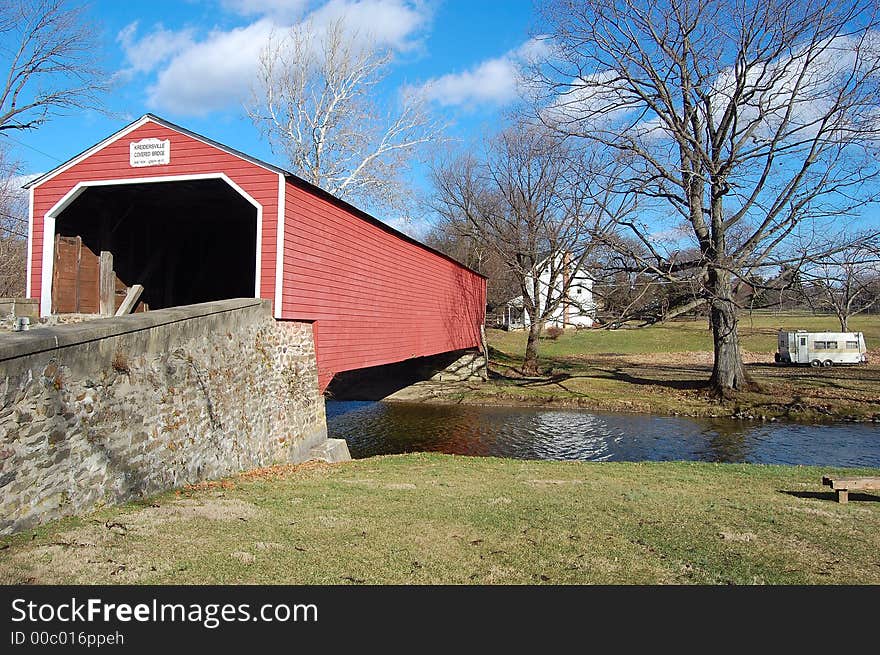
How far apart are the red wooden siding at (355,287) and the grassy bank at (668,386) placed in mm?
5111

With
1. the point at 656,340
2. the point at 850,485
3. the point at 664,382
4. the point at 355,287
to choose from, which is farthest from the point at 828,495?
the point at 656,340

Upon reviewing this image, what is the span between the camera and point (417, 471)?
9.51 m

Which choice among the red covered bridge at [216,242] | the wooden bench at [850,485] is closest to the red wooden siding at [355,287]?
the red covered bridge at [216,242]

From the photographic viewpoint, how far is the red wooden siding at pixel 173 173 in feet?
32.1

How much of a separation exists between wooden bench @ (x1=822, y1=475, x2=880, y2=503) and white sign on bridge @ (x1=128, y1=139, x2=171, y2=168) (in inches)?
409

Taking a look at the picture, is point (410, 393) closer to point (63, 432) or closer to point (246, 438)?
point (246, 438)

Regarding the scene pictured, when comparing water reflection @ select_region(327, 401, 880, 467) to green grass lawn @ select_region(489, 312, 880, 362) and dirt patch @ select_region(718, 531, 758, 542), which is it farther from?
green grass lawn @ select_region(489, 312, 880, 362)

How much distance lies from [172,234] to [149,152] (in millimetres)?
4393

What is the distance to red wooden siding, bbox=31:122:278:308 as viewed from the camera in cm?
977

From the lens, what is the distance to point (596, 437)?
1627 centimetres

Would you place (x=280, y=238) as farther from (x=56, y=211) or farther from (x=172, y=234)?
(x=172, y=234)

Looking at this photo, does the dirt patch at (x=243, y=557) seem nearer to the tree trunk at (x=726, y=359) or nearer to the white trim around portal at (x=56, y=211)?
the white trim around portal at (x=56, y=211)

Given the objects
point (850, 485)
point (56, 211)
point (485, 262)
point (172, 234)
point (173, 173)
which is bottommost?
point (850, 485)

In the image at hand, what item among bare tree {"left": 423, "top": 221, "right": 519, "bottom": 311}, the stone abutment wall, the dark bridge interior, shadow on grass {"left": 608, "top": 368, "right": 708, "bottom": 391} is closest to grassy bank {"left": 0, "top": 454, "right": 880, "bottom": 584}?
the stone abutment wall
